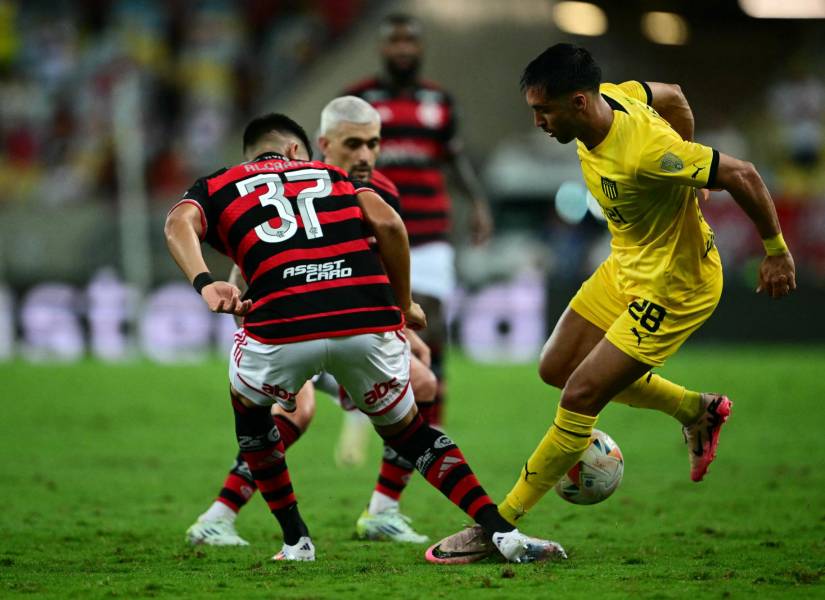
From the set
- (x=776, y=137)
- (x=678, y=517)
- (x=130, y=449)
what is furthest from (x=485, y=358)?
(x=678, y=517)

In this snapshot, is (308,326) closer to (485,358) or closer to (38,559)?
(38,559)

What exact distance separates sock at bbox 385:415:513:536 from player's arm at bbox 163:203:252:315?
977 millimetres

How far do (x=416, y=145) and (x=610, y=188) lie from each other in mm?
3479

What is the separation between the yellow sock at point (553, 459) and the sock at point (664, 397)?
1.84 ft

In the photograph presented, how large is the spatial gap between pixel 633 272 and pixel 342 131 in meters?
1.67

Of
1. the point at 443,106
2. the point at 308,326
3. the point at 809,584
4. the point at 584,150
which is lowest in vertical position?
the point at 809,584

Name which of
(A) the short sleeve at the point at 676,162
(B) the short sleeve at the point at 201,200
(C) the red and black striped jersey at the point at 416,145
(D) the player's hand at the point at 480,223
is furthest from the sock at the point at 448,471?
(D) the player's hand at the point at 480,223

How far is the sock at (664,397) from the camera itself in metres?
6.22

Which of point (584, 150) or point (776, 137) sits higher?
point (776, 137)

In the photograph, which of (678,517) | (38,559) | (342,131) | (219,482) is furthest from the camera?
(219,482)

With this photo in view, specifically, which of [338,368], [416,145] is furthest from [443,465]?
[416,145]

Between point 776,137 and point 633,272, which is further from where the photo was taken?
point 776,137

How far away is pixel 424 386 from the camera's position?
252 inches

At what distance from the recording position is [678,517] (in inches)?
276
